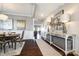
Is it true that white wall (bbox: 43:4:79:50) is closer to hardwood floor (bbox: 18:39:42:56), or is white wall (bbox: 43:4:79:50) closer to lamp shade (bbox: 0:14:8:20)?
hardwood floor (bbox: 18:39:42:56)

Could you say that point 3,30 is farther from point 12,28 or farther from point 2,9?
point 2,9

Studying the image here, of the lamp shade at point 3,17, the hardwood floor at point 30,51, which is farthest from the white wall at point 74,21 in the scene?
the lamp shade at point 3,17

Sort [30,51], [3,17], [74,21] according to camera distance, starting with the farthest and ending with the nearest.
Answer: [30,51] → [74,21] → [3,17]

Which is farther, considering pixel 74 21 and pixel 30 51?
pixel 30 51

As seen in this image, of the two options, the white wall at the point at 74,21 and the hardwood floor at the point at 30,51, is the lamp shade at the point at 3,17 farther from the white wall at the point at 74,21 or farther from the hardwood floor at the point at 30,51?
the white wall at the point at 74,21

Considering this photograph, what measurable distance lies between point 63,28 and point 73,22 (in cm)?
67

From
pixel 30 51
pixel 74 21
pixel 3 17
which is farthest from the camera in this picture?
pixel 30 51

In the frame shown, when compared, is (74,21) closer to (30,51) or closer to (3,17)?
(30,51)

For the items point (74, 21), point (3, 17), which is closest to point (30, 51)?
point (3, 17)

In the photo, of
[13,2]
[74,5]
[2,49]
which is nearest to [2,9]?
[13,2]

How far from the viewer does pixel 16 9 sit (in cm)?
284

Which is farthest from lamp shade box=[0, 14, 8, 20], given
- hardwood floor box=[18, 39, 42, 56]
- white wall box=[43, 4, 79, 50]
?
white wall box=[43, 4, 79, 50]

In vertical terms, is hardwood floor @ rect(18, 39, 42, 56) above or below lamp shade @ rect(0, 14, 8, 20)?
below

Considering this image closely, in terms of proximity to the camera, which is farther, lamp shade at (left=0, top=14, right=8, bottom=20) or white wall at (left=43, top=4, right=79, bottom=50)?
white wall at (left=43, top=4, right=79, bottom=50)
